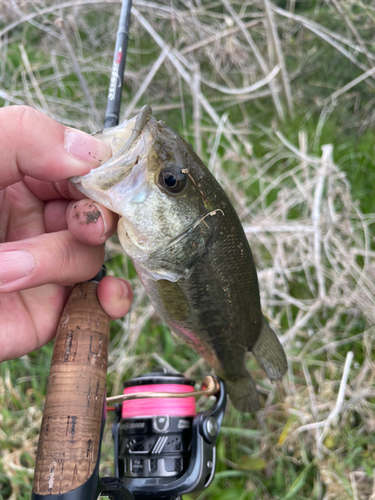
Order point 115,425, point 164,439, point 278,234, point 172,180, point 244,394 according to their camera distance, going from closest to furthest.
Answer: point 172,180
point 164,439
point 115,425
point 244,394
point 278,234

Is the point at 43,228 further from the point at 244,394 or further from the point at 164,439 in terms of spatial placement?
the point at 244,394

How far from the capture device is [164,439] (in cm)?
148

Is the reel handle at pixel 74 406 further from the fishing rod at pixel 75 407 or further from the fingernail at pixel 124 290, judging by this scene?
the fingernail at pixel 124 290

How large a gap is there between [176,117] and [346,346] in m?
2.69

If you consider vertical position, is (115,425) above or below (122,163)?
below

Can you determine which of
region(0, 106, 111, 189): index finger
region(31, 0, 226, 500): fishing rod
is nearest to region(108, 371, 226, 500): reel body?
region(31, 0, 226, 500): fishing rod

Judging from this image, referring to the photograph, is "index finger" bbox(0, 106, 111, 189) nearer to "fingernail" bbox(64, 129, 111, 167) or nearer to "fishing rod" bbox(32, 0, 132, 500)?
"fingernail" bbox(64, 129, 111, 167)

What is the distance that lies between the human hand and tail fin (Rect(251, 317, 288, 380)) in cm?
72

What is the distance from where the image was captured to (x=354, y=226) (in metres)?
3.18

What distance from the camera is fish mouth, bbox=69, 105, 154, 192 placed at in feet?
4.09

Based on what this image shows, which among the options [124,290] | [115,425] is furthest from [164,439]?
[124,290]

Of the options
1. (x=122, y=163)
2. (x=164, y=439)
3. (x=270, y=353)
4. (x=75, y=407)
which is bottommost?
(x=164, y=439)

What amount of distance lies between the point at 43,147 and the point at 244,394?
5.09 ft

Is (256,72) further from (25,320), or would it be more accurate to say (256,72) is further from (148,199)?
(25,320)
